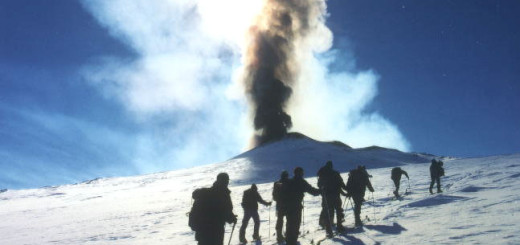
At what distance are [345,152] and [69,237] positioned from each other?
5432 centimetres

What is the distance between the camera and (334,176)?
11.4 m

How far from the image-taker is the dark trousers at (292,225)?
30.1ft

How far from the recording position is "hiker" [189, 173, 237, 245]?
698cm

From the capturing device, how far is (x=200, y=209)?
23.0 feet

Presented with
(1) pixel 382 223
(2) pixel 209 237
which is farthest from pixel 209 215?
(1) pixel 382 223

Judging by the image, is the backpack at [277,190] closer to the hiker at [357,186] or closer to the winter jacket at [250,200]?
the winter jacket at [250,200]

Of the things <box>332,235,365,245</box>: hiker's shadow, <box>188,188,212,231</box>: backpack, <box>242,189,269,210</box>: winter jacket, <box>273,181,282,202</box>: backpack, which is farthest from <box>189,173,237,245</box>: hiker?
<box>242,189,269,210</box>: winter jacket

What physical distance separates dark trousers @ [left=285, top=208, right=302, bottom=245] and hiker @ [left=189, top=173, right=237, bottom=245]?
240cm

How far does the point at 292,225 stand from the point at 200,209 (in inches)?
115

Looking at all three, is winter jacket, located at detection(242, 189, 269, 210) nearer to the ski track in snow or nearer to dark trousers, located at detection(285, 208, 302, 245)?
the ski track in snow

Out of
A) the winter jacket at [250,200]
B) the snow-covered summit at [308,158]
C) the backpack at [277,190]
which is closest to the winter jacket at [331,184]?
the backpack at [277,190]

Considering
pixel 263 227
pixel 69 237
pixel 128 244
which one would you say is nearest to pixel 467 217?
pixel 263 227

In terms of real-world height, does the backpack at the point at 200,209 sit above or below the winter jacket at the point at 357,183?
below

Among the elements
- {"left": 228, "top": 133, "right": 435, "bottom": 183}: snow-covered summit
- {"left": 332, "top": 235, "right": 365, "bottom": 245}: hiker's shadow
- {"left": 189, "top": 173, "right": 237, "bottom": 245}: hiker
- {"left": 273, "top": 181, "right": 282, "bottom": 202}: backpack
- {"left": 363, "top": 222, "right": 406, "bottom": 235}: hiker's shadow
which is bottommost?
{"left": 332, "top": 235, "right": 365, "bottom": 245}: hiker's shadow
